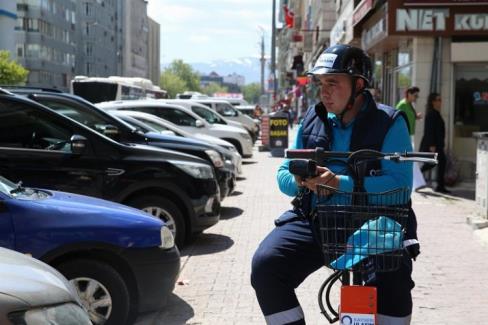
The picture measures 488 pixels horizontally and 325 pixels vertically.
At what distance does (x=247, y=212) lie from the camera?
1056cm

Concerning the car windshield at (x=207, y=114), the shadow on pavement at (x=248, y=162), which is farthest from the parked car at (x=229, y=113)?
the car windshield at (x=207, y=114)

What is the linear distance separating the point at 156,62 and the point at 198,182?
18146 centimetres

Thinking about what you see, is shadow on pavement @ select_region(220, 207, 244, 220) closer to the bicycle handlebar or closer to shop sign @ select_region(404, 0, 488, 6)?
shop sign @ select_region(404, 0, 488, 6)

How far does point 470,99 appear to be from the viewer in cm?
1434

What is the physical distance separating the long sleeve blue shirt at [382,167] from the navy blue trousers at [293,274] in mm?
214

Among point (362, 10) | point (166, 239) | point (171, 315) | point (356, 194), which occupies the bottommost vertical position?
point (171, 315)

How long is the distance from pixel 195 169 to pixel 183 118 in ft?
26.9

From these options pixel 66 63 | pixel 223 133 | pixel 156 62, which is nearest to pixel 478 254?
pixel 223 133

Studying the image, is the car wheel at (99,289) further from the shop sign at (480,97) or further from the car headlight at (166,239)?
the shop sign at (480,97)

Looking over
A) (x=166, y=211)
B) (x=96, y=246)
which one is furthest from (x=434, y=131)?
(x=96, y=246)

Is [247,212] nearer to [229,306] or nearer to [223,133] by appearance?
[229,306]

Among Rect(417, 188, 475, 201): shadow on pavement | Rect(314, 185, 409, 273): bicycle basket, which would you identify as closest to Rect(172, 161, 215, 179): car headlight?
Rect(314, 185, 409, 273): bicycle basket

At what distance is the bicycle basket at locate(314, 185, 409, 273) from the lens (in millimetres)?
2861

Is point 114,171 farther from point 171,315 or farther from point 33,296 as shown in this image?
point 33,296
